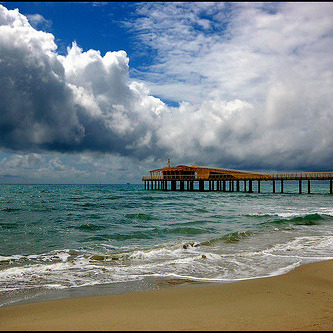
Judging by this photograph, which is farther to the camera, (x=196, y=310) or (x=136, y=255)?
(x=136, y=255)

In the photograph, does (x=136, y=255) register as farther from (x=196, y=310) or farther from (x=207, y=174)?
(x=207, y=174)

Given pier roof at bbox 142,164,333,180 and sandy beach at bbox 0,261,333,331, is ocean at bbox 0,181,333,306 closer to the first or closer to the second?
sandy beach at bbox 0,261,333,331

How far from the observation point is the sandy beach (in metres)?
3.66

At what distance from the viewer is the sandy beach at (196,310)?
3.66 metres

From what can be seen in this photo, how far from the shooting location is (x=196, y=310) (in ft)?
14.0

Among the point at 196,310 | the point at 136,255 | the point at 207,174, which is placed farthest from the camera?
the point at 207,174

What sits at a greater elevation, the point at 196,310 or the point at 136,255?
the point at 196,310

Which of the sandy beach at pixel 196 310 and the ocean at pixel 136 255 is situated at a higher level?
the sandy beach at pixel 196 310

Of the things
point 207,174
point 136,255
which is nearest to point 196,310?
point 136,255

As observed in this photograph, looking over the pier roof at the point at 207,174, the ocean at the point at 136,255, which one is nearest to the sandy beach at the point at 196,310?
the ocean at the point at 136,255

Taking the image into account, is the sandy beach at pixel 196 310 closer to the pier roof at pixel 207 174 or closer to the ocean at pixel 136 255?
the ocean at pixel 136 255

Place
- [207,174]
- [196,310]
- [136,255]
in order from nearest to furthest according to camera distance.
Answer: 1. [196,310]
2. [136,255]
3. [207,174]

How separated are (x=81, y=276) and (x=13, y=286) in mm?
1415

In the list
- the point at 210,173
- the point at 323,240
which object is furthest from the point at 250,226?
the point at 210,173
